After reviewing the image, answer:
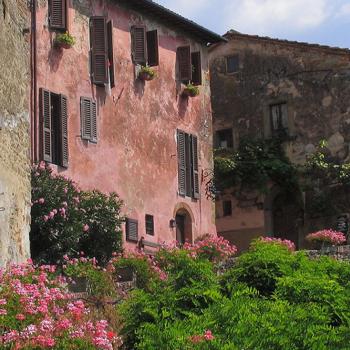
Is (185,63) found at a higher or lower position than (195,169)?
higher

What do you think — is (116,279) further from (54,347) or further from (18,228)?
(54,347)

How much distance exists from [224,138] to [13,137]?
57.6 ft

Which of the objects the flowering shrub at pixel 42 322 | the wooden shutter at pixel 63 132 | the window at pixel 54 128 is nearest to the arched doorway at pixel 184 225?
the wooden shutter at pixel 63 132

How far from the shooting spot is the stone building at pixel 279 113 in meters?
31.3

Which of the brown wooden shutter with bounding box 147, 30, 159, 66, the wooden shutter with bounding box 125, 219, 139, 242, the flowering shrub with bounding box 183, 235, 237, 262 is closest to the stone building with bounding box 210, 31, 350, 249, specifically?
the brown wooden shutter with bounding box 147, 30, 159, 66

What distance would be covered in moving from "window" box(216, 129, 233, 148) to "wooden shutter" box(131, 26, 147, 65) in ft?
24.8

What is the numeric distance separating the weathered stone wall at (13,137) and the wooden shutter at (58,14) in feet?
19.9

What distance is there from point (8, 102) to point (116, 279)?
4.20 meters

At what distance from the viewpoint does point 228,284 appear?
13844 mm

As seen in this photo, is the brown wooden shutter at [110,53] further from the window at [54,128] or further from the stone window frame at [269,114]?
the stone window frame at [269,114]

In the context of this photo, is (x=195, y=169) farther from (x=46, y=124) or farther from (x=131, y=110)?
(x=46, y=124)

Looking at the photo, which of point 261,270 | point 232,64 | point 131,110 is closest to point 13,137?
point 261,270

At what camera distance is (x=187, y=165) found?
1089 inches

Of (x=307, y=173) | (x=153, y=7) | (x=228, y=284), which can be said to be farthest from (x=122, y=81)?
(x=228, y=284)
